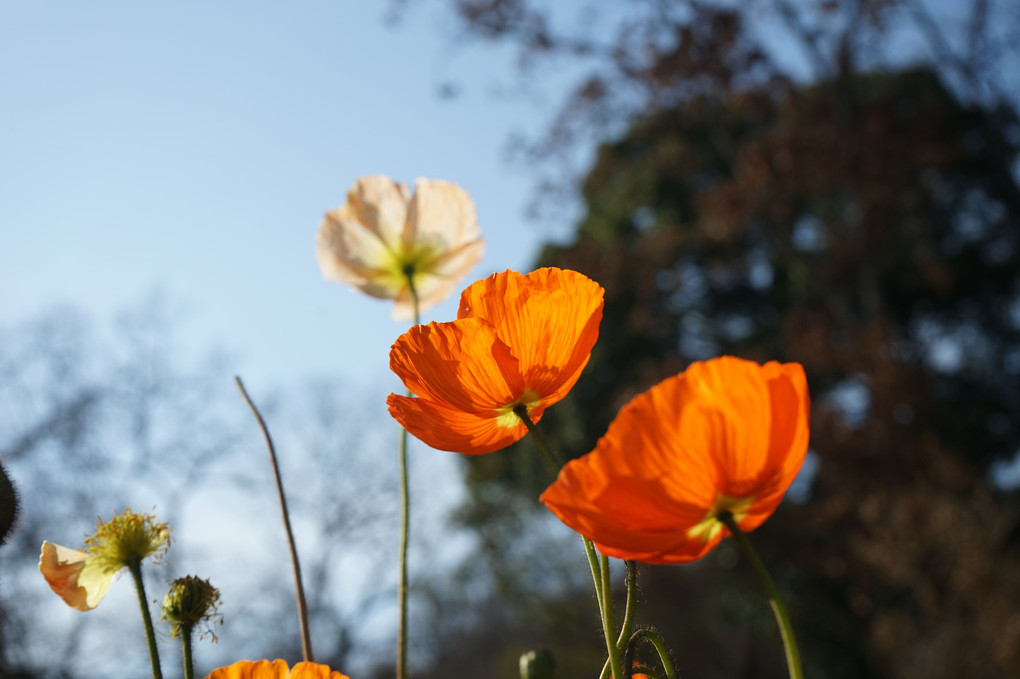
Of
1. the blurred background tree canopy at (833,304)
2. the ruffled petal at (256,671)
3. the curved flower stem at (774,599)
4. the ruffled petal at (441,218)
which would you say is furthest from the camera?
the blurred background tree canopy at (833,304)

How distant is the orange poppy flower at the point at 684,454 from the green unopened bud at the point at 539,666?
0.11 meters

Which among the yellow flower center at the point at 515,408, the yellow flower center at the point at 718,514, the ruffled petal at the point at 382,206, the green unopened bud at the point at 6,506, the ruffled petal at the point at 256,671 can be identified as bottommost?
the yellow flower center at the point at 718,514

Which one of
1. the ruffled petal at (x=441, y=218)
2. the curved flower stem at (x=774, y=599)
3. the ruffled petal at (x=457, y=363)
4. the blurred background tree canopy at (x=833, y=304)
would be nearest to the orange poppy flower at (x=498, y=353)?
the ruffled petal at (x=457, y=363)

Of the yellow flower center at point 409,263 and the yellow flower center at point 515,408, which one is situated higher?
the yellow flower center at point 409,263

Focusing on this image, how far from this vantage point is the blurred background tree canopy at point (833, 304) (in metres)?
4.35

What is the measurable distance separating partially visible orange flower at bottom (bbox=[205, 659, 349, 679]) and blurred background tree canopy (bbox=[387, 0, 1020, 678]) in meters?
3.90

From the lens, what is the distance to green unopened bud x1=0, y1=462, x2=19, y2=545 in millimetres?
326

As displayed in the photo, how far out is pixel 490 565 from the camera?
8.63 metres

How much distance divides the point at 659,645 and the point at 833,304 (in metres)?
5.52

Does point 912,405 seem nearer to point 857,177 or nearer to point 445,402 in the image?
point 857,177

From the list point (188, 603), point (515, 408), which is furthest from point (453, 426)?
point (188, 603)

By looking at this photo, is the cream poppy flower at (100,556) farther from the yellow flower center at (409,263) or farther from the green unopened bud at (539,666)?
the yellow flower center at (409,263)

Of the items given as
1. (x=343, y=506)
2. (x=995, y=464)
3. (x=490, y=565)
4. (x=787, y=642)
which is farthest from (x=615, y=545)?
(x=343, y=506)

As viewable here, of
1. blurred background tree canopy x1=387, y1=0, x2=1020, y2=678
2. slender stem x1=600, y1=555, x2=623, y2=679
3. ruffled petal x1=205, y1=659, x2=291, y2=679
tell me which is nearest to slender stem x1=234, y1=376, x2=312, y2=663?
ruffled petal x1=205, y1=659, x2=291, y2=679
